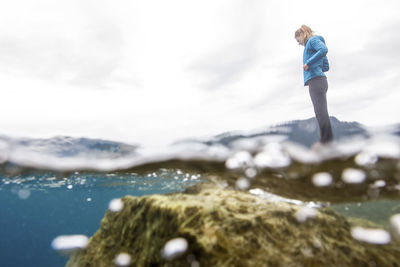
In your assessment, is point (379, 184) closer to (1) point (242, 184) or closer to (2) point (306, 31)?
(1) point (242, 184)

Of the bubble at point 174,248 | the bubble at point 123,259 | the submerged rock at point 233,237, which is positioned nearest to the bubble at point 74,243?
the submerged rock at point 233,237

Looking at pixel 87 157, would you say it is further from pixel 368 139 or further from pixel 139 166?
pixel 368 139

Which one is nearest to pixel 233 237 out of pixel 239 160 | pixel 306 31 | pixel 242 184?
pixel 239 160

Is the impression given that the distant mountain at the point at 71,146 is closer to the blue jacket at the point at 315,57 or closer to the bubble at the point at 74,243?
the bubble at the point at 74,243

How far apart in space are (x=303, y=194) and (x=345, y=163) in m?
2.04

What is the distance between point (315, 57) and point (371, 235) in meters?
5.14

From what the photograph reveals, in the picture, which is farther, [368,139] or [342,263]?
[368,139]

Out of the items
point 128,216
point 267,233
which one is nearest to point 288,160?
point 267,233

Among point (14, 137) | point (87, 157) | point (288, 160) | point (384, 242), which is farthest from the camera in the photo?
point (87, 157)

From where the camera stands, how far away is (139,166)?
8.95 m

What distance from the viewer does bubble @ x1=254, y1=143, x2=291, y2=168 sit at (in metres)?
6.95

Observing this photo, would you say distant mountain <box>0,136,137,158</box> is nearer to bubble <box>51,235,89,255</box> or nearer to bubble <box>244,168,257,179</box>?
bubble <box>51,235,89,255</box>

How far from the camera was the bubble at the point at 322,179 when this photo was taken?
A: 7.09 meters

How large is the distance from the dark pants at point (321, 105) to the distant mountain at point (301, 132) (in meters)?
0.72
